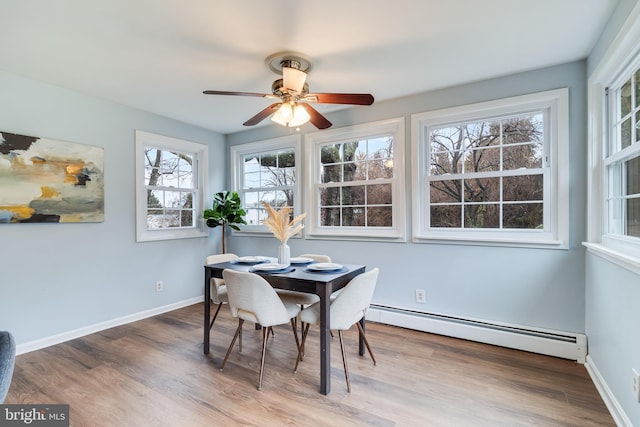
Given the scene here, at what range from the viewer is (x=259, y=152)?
435cm

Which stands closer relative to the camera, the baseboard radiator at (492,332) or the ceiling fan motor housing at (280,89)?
the ceiling fan motor housing at (280,89)

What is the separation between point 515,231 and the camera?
2729 millimetres

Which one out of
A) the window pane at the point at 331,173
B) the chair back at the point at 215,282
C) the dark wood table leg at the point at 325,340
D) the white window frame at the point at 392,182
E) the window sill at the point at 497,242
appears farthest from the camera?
the window pane at the point at 331,173

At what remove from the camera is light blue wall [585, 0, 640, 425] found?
1586mm

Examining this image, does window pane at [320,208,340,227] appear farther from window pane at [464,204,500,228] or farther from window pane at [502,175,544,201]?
window pane at [502,175,544,201]

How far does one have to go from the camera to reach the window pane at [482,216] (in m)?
2.85

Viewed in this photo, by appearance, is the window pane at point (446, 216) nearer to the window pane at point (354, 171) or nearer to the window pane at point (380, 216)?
the window pane at point (380, 216)

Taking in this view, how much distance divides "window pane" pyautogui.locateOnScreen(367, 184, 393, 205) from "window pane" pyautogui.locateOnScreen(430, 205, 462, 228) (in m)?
0.48

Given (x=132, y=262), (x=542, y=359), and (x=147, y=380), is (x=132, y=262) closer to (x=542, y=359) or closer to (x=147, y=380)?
(x=147, y=380)

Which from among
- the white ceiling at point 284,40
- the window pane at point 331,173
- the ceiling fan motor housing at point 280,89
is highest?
the white ceiling at point 284,40

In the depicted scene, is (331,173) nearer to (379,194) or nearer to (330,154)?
(330,154)

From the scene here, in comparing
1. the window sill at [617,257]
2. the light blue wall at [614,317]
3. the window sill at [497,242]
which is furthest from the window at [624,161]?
the window sill at [497,242]
